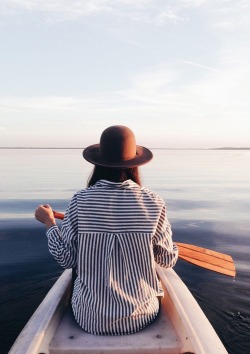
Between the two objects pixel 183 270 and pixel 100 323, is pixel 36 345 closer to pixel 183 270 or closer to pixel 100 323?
pixel 100 323

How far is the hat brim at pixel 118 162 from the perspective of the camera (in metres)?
2.41

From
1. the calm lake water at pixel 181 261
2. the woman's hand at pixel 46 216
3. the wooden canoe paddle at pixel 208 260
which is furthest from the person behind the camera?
the wooden canoe paddle at pixel 208 260

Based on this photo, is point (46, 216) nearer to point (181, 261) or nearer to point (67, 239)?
point (67, 239)

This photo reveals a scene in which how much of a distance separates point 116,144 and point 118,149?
4 cm

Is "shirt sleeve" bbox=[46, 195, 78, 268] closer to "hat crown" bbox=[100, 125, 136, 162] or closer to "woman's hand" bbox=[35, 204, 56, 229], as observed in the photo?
"woman's hand" bbox=[35, 204, 56, 229]

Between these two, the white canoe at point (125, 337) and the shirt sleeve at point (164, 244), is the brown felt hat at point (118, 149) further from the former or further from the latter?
the white canoe at point (125, 337)

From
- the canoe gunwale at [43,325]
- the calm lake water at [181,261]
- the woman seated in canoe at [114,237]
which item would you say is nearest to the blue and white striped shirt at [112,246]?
the woman seated in canoe at [114,237]

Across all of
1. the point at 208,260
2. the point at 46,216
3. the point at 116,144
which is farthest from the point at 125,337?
the point at 208,260

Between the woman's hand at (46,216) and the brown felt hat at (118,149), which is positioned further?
the woman's hand at (46,216)

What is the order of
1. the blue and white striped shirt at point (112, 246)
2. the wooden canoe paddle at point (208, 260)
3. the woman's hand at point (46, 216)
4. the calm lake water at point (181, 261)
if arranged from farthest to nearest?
the wooden canoe paddle at point (208, 260)
the calm lake water at point (181, 261)
the woman's hand at point (46, 216)
the blue and white striped shirt at point (112, 246)

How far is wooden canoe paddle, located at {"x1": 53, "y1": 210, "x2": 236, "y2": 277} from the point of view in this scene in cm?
493

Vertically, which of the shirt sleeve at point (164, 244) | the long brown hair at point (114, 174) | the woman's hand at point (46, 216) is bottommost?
the shirt sleeve at point (164, 244)

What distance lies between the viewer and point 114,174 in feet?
7.98

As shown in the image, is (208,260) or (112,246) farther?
(208,260)
